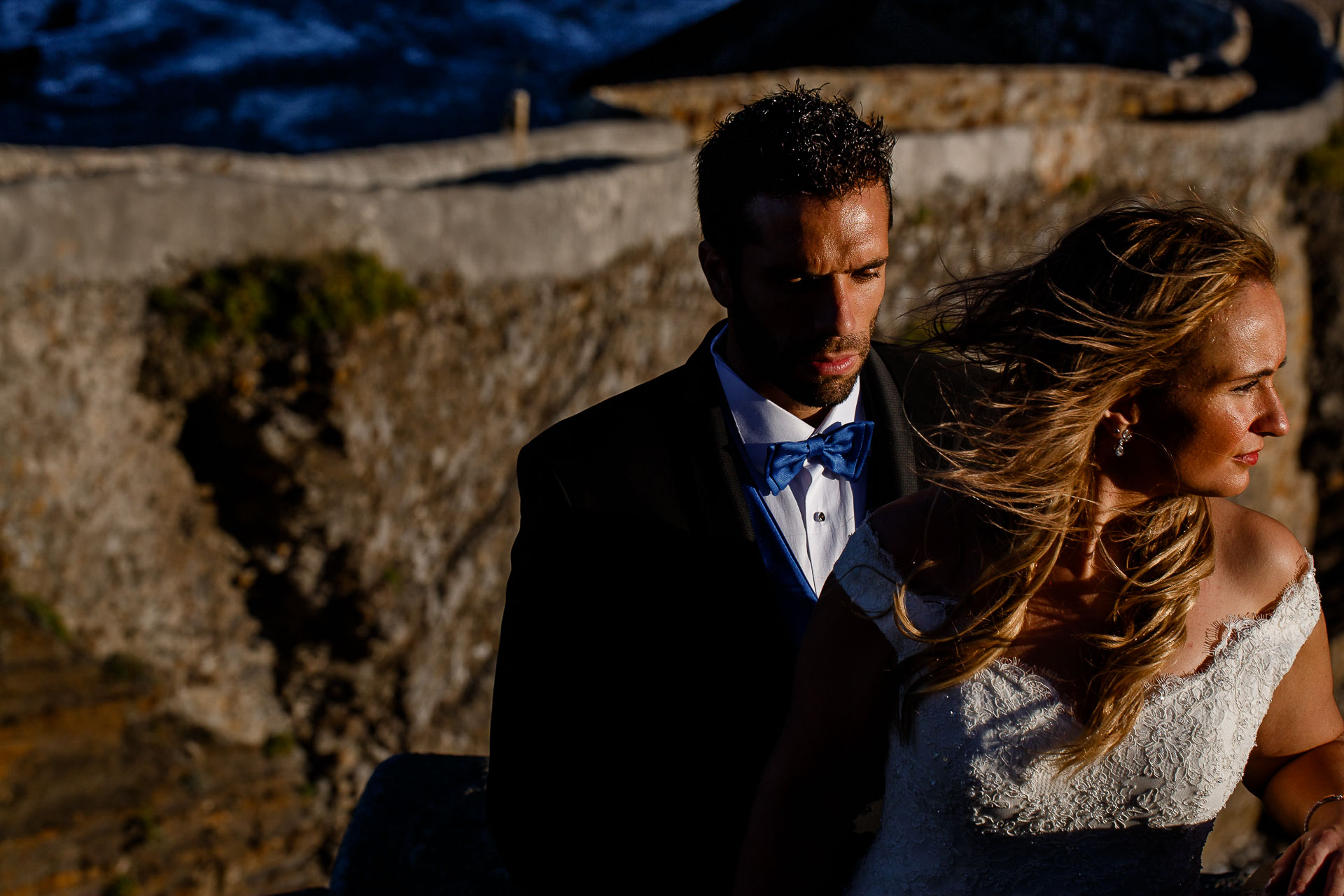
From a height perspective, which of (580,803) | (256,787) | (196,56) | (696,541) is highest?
(196,56)

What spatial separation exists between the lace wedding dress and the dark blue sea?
6810 millimetres

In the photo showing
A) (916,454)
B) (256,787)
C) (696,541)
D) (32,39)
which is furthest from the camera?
(32,39)

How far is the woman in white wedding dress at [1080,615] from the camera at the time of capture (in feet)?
5.58

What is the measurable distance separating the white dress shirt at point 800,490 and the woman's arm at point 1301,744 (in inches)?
32.4

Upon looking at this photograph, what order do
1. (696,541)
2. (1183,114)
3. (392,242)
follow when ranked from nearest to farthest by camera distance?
(696,541), (392,242), (1183,114)

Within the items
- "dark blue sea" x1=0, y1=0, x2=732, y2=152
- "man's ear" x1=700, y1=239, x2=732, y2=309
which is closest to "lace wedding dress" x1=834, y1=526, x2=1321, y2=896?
"man's ear" x1=700, y1=239, x2=732, y2=309

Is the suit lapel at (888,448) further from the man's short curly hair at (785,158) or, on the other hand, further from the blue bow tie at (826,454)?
the man's short curly hair at (785,158)

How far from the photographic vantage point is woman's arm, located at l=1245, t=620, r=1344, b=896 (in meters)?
1.88

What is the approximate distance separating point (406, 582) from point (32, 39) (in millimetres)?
6933

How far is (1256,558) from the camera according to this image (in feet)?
6.30

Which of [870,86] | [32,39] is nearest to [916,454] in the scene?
[870,86]

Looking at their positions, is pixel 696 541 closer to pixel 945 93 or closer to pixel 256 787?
pixel 256 787

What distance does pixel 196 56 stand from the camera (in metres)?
9.39

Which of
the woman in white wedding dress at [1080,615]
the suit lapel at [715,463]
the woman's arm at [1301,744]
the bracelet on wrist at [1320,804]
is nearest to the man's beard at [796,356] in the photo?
the suit lapel at [715,463]
